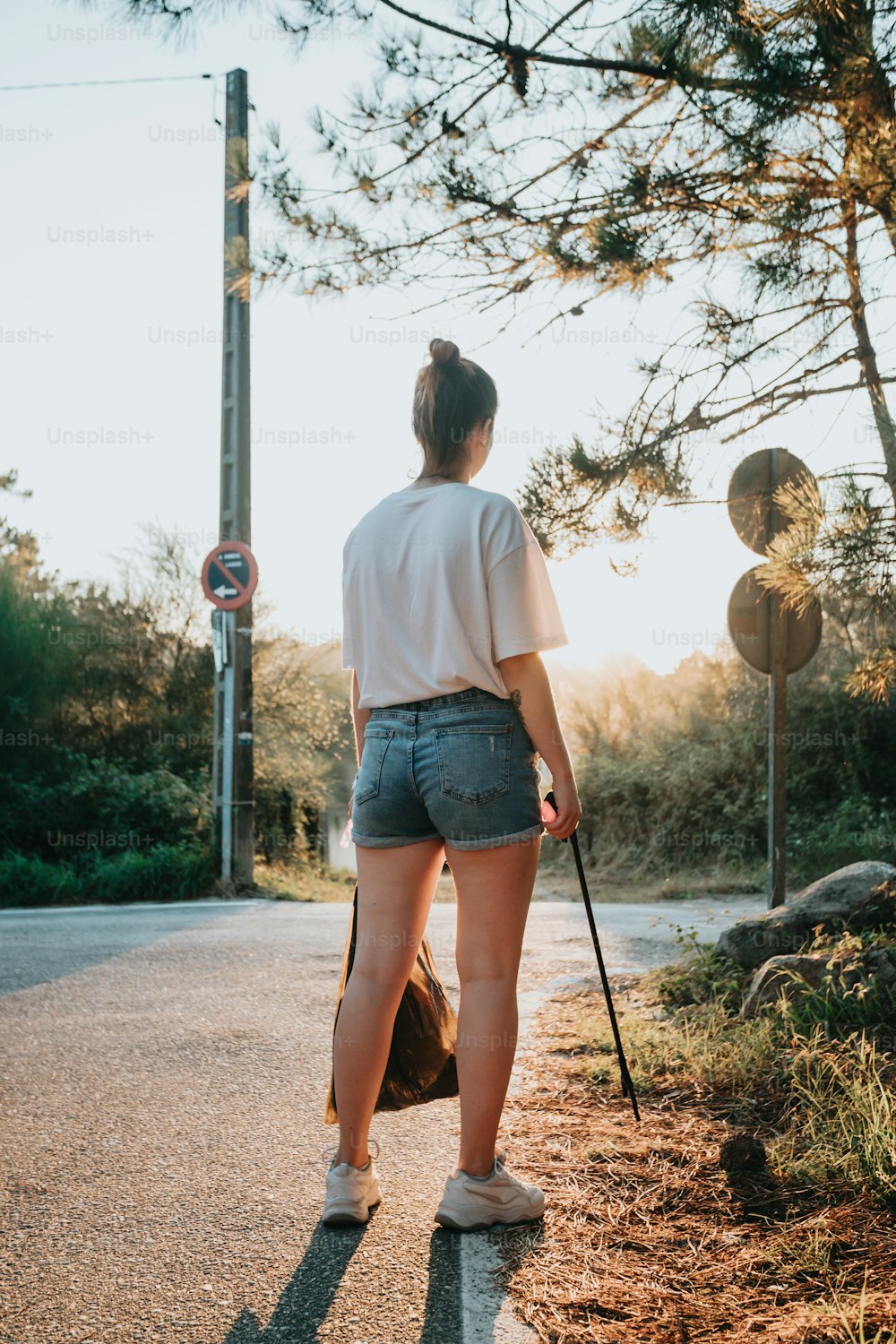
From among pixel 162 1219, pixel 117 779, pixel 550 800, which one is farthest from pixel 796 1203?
pixel 117 779

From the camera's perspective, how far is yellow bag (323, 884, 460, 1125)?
2994mm

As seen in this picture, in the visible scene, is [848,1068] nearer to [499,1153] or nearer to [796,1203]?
[796,1203]

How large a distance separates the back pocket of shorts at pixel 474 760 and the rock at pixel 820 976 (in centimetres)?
188

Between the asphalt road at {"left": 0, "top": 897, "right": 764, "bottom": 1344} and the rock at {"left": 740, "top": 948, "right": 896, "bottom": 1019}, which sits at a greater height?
the rock at {"left": 740, "top": 948, "right": 896, "bottom": 1019}

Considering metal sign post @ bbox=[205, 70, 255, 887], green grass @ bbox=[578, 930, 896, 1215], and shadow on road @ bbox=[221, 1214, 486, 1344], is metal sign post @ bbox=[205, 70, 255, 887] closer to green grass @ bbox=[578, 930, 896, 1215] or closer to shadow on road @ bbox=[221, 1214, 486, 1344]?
green grass @ bbox=[578, 930, 896, 1215]

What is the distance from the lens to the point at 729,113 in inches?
172

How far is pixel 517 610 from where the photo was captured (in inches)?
105

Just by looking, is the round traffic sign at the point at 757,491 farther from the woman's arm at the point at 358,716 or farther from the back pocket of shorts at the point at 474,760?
the back pocket of shorts at the point at 474,760

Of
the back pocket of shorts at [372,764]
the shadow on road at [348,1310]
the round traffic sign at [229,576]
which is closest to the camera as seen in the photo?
the shadow on road at [348,1310]

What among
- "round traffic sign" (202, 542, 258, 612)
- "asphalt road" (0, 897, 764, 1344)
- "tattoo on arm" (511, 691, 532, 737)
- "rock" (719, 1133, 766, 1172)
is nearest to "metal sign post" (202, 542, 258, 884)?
"round traffic sign" (202, 542, 258, 612)

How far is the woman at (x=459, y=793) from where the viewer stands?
2.65 meters

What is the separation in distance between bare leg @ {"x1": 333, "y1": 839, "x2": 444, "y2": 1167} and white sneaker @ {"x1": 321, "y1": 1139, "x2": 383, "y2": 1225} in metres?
0.03

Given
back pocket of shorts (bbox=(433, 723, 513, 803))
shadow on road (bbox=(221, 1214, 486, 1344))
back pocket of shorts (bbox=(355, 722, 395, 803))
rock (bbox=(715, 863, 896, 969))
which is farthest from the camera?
rock (bbox=(715, 863, 896, 969))

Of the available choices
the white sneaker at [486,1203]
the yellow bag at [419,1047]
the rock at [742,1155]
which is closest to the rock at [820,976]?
the rock at [742,1155]
